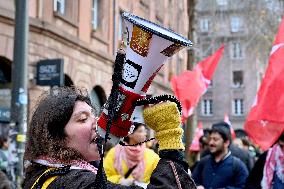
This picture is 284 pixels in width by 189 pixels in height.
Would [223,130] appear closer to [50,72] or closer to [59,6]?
[50,72]

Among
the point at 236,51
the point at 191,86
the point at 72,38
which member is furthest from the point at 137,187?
the point at 236,51

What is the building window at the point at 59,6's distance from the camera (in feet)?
48.7

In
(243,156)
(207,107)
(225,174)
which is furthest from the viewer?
(207,107)

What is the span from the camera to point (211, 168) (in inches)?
245

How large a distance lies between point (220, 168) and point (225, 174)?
0.10 metres

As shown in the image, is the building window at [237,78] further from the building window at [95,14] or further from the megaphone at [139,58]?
the megaphone at [139,58]

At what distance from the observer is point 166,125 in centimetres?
224

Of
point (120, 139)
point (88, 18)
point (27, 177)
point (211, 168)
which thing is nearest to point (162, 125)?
point (120, 139)

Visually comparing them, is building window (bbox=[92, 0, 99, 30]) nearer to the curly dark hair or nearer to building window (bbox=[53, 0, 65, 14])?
building window (bbox=[53, 0, 65, 14])

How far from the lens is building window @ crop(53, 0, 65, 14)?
14850 millimetres

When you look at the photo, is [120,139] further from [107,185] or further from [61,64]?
[61,64]

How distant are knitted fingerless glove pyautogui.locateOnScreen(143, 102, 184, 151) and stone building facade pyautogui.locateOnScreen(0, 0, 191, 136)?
7.66 m

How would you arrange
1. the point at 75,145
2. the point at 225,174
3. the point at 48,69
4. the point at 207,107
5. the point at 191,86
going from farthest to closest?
the point at 207,107 → the point at 48,69 → the point at 191,86 → the point at 225,174 → the point at 75,145

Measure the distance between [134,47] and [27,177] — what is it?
722mm
